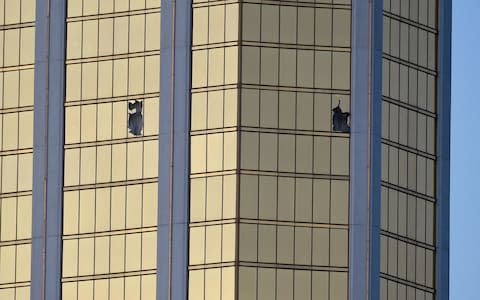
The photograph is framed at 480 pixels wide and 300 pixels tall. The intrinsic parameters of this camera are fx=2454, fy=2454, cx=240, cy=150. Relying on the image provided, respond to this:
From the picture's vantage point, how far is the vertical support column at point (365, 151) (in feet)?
→ 513

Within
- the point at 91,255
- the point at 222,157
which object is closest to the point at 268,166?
the point at 222,157

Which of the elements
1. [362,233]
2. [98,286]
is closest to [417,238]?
[362,233]

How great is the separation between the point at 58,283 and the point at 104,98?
12.5m

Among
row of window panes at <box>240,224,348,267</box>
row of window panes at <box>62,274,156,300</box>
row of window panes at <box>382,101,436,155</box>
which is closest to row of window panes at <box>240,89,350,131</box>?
row of window panes at <box>382,101,436,155</box>

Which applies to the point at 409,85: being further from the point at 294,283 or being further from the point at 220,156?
the point at 294,283

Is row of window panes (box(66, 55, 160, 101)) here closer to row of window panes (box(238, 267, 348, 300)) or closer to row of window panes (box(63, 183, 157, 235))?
row of window panes (box(63, 183, 157, 235))

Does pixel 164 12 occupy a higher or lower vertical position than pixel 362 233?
higher

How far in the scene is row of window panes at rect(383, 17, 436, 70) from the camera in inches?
6348

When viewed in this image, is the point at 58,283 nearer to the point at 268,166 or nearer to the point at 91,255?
the point at 91,255

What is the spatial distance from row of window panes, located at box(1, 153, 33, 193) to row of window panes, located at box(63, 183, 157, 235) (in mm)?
3237

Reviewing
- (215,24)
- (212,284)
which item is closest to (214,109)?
(215,24)

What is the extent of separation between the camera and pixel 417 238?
16238 centimetres

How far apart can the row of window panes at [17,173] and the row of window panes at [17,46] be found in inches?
256

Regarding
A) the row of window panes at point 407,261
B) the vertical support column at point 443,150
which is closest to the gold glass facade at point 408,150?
the row of window panes at point 407,261
